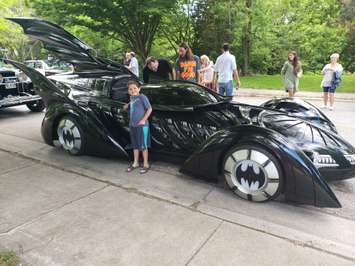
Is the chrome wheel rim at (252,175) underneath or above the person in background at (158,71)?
underneath

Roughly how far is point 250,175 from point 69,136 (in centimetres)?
288

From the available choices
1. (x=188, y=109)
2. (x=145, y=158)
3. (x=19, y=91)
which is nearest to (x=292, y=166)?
(x=188, y=109)

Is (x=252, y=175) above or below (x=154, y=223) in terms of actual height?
above

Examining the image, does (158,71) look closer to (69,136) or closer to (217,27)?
(69,136)

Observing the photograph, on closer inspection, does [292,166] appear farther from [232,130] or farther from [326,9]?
[326,9]

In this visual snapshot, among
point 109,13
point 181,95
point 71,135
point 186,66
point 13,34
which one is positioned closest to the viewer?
point 181,95

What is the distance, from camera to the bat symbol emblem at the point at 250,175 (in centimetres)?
307

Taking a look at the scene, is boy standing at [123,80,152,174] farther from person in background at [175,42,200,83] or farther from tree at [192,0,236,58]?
tree at [192,0,236,58]

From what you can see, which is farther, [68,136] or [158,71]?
[158,71]

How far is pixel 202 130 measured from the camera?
12.5ft

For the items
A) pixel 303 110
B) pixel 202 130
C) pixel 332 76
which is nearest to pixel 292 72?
pixel 332 76

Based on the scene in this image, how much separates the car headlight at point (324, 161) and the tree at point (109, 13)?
12.9 m

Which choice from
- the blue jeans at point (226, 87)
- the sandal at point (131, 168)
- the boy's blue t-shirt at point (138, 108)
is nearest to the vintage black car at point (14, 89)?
the blue jeans at point (226, 87)

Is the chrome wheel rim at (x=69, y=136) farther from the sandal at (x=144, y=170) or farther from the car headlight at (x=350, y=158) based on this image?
the car headlight at (x=350, y=158)
